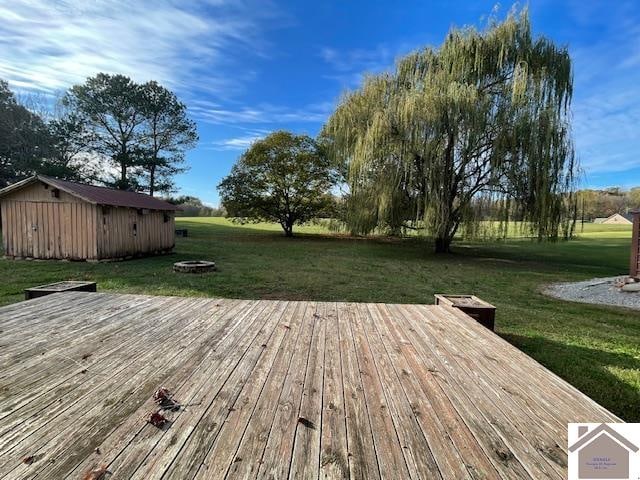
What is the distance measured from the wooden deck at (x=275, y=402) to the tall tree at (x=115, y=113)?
70.8ft

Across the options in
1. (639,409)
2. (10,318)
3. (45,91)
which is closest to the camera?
(639,409)

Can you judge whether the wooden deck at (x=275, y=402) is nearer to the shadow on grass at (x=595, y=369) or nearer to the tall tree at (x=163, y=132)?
the shadow on grass at (x=595, y=369)

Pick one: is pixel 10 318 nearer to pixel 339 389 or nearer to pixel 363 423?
pixel 339 389

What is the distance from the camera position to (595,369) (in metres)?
3.30

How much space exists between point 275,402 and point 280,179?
21.3 m

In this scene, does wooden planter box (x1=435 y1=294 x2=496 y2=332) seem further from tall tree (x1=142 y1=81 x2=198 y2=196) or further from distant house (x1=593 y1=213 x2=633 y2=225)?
distant house (x1=593 y1=213 x2=633 y2=225)

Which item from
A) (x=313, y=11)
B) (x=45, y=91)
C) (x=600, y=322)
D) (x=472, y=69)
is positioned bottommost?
(x=600, y=322)

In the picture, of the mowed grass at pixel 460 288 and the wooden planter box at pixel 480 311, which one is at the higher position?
the wooden planter box at pixel 480 311

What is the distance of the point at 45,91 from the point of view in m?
21.2

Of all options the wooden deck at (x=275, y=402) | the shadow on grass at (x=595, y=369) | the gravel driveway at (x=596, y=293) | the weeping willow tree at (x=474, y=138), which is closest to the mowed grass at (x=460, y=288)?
the shadow on grass at (x=595, y=369)

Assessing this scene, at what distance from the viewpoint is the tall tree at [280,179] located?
21.9 metres

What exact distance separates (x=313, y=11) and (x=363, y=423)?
12992mm

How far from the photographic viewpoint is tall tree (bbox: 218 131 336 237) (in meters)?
21.9

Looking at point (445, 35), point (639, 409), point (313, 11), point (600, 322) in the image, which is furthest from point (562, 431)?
point (445, 35)
